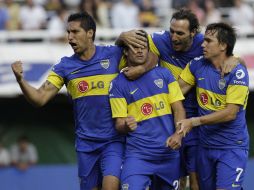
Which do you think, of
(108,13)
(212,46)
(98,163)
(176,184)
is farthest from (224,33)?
(108,13)

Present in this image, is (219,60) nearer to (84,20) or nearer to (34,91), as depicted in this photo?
(84,20)

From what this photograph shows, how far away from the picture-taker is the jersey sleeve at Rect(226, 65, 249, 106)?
938 cm

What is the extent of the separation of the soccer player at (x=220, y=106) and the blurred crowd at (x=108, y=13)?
7507mm

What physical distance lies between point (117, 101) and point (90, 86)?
0.42m

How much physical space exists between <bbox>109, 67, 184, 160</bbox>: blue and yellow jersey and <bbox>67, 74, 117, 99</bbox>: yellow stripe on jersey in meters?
0.25

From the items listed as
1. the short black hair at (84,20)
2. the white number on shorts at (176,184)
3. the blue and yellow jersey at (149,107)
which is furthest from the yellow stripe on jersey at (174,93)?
the short black hair at (84,20)

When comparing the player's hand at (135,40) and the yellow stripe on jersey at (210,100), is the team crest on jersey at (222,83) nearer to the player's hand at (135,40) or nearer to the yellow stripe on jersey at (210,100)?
the yellow stripe on jersey at (210,100)

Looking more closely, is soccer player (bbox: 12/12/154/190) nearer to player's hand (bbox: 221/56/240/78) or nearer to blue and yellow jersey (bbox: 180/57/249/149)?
blue and yellow jersey (bbox: 180/57/249/149)

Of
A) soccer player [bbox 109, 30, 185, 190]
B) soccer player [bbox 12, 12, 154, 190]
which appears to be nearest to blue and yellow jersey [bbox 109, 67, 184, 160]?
soccer player [bbox 109, 30, 185, 190]

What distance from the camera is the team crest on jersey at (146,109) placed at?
932 centimetres

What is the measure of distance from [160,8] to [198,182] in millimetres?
8194

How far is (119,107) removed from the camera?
30.8 feet

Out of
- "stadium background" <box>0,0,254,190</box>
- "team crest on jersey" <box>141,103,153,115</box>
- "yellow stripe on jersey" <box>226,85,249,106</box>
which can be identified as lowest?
"stadium background" <box>0,0,254,190</box>

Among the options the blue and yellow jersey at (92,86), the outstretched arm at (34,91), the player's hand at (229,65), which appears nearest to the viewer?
the outstretched arm at (34,91)
